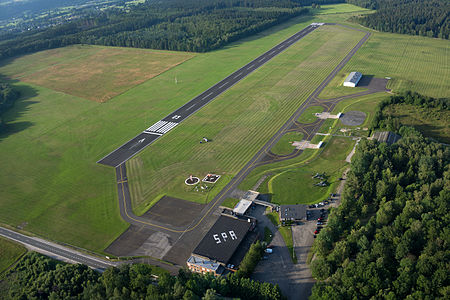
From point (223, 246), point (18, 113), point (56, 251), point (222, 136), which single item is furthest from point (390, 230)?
point (18, 113)

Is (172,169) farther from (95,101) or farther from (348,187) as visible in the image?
(95,101)

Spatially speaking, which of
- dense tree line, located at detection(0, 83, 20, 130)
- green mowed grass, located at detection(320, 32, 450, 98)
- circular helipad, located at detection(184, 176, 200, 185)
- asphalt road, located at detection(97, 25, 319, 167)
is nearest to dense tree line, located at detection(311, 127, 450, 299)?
circular helipad, located at detection(184, 176, 200, 185)

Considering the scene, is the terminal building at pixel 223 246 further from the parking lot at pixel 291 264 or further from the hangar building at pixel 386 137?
the hangar building at pixel 386 137

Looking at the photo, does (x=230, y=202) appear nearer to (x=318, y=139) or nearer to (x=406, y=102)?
(x=318, y=139)

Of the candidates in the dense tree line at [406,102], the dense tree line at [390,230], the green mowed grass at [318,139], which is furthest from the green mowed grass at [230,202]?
the dense tree line at [406,102]

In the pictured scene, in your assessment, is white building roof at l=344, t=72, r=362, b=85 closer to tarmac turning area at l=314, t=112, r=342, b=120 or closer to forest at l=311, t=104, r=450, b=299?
tarmac turning area at l=314, t=112, r=342, b=120

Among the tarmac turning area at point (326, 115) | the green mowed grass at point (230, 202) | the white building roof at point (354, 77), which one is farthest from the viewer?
the white building roof at point (354, 77)
